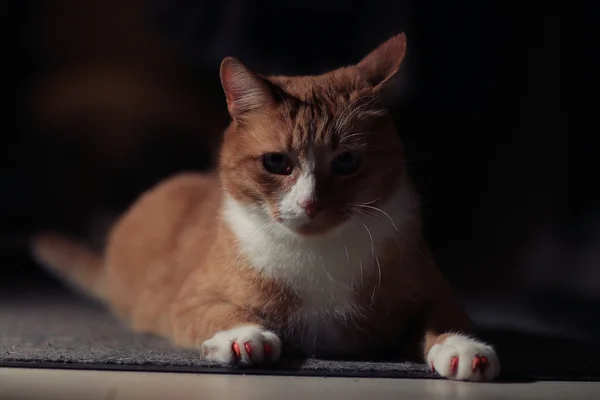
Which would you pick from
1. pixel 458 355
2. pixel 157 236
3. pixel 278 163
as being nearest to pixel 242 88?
pixel 278 163

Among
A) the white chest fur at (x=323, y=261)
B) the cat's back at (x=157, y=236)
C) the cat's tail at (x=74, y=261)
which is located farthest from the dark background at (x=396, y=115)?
the white chest fur at (x=323, y=261)

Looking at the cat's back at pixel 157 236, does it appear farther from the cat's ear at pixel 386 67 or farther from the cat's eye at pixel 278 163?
the cat's ear at pixel 386 67

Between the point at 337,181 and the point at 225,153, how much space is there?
28cm

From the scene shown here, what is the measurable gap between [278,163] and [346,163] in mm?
128

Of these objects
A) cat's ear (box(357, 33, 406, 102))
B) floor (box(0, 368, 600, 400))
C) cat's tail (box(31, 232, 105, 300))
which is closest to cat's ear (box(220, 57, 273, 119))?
cat's ear (box(357, 33, 406, 102))

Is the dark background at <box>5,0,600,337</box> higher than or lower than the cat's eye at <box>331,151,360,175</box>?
higher

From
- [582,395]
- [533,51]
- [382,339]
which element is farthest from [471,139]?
[582,395]

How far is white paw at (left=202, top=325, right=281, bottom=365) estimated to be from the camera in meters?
1.34

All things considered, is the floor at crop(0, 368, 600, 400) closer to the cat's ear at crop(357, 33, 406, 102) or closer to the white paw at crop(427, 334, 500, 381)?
the white paw at crop(427, 334, 500, 381)

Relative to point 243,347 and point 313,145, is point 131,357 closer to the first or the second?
point 243,347

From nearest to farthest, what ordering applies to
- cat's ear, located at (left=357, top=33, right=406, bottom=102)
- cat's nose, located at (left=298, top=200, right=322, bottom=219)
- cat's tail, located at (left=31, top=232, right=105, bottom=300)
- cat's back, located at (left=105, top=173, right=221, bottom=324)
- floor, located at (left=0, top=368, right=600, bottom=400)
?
floor, located at (left=0, top=368, right=600, bottom=400) → cat's nose, located at (left=298, top=200, right=322, bottom=219) → cat's ear, located at (left=357, top=33, right=406, bottom=102) → cat's back, located at (left=105, top=173, right=221, bottom=324) → cat's tail, located at (left=31, top=232, right=105, bottom=300)

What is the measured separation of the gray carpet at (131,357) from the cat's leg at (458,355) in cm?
4

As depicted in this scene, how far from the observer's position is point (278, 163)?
1392 millimetres

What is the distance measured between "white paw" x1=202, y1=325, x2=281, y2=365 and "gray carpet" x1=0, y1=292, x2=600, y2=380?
2 centimetres
